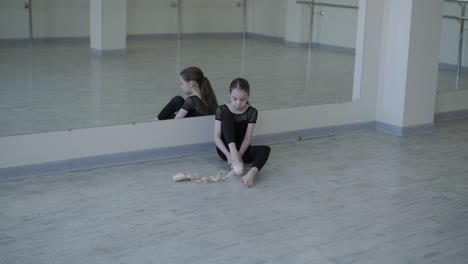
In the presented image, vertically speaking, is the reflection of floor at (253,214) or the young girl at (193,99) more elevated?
the young girl at (193,99)

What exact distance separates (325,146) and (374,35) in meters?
1.40

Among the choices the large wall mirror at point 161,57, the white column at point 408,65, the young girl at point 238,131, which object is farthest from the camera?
the white column at point 408,65

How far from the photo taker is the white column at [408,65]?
750cm

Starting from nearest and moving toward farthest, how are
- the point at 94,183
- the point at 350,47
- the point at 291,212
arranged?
the point at 291,212
the point at 94,183
the point at 350,47

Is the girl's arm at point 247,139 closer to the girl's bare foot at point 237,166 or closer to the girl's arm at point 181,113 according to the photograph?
the girl's bare foot at point 237,166

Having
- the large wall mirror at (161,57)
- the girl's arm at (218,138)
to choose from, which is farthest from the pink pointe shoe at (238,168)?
the large wall mirror at (161,57)

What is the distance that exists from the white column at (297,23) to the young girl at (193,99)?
104 centimetres

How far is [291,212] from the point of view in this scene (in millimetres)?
5188

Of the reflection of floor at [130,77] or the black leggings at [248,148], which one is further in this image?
the black leggings at [248,148]

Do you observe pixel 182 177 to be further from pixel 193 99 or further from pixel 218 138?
pixel 193 99

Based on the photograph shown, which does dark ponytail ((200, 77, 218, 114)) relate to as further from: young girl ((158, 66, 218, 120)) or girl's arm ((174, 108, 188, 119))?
girl's arm ((174, 108, 188, 119))

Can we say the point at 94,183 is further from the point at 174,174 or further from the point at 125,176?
the point at 174,174

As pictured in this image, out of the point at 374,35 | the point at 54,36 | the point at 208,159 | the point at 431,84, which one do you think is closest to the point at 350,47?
the point at 374,35

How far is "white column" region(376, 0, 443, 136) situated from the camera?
7.50m
